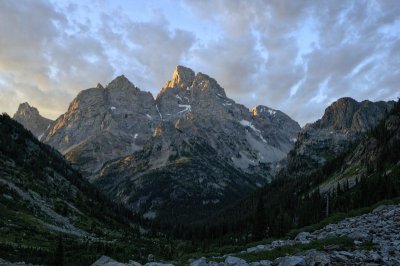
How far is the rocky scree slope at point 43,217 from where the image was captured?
3162 inches

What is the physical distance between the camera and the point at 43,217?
12462cm

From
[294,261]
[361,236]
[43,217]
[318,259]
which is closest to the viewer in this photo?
[318,259]

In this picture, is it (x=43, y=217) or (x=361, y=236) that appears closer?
(x=361, y=236)

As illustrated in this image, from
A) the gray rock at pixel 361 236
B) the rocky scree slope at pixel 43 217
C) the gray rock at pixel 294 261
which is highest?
the rocky scree slope at pixel 43 217

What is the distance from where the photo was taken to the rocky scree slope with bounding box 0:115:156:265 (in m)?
80.3

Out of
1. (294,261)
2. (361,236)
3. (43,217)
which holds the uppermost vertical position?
(43,217)

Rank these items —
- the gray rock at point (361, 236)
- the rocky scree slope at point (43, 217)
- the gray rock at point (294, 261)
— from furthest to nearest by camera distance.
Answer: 1. the rocky scree slope at point (43, 217)
2. the gray rock at point (361, 236)
3. the gray rock at point (294, 261)

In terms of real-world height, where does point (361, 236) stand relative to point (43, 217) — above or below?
below

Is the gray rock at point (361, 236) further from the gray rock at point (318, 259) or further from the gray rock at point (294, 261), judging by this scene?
the gray rock at point (294, 261)

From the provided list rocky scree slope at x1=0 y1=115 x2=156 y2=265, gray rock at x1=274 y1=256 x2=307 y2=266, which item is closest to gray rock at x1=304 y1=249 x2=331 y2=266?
gray rock at x1=274 y1=256 x2=307 y2=266

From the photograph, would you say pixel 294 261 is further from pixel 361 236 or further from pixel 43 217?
pixel 43 217

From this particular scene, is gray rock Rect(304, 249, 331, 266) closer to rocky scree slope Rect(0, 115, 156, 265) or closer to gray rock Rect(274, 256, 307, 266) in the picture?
gray rock Rect(274, 256, 307, 266)

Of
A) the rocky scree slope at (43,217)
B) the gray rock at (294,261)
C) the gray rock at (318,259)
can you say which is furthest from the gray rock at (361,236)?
the rocky scree slope at (43,217)

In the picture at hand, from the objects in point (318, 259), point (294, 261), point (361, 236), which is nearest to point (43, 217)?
point (361, 236)
